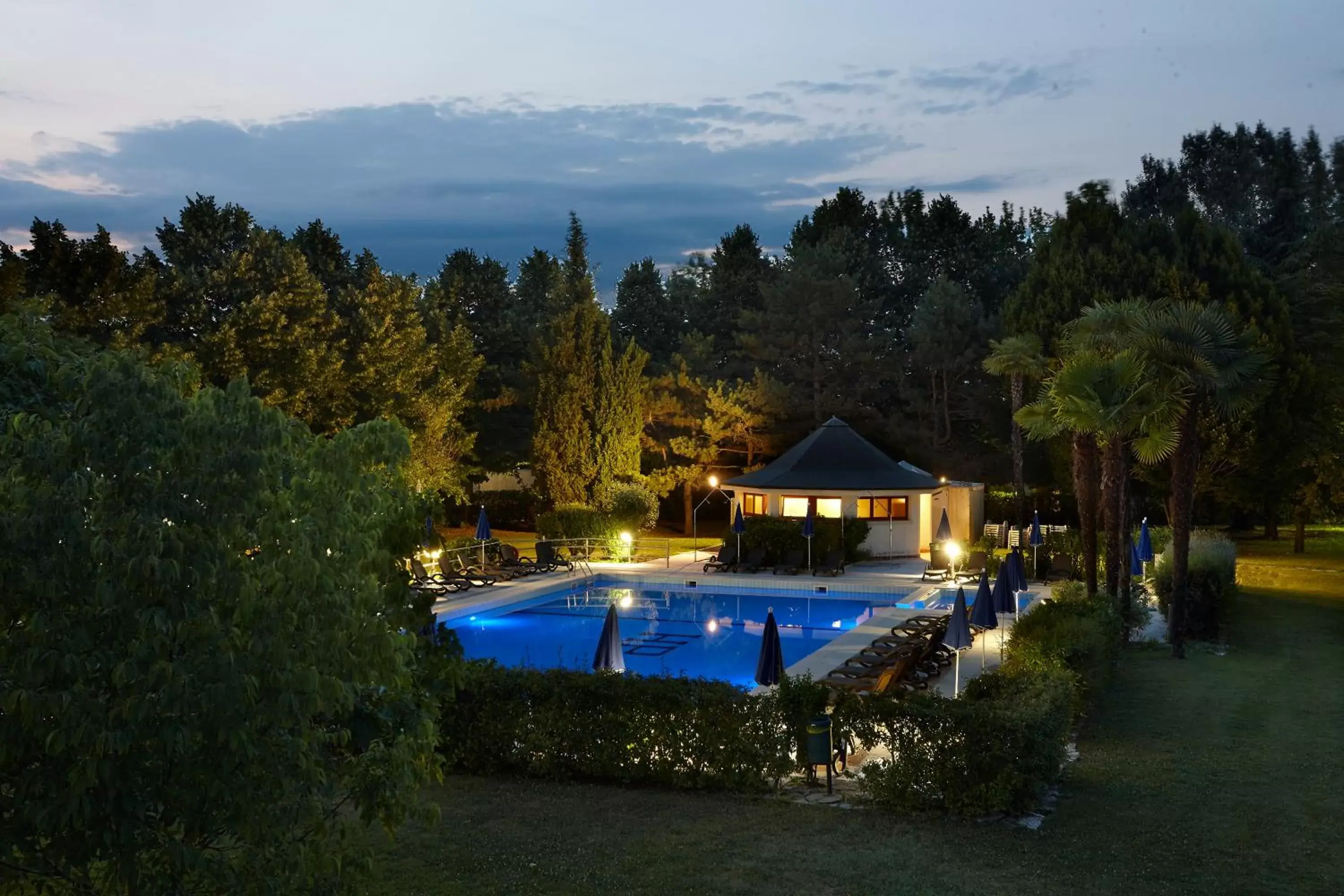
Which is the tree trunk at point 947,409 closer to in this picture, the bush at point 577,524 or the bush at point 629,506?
the bush at point 629,506

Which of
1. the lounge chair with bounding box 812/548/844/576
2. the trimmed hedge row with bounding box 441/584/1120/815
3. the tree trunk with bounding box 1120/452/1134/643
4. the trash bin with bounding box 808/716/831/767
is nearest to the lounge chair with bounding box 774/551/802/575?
the lounge chair with bounding box 812/548/844/576

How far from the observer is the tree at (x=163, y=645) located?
371 cm

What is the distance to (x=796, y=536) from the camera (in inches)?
1116

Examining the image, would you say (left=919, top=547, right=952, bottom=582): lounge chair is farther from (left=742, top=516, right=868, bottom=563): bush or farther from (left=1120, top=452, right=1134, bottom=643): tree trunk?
(left=1120, top=452, right=1134, bottom=643): tree trunk

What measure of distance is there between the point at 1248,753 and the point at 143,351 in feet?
35.2

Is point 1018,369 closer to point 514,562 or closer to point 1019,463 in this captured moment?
point 1019,463

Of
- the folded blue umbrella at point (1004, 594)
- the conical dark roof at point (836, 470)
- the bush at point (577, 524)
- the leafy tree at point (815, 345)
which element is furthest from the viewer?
the leafy tree at point (815, 345)

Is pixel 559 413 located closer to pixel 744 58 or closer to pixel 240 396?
pixel 744 58

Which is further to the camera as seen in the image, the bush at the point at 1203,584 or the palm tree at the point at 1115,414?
the bush at the point at 1203,584

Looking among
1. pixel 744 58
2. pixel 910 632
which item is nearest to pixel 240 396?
pixel 910 632

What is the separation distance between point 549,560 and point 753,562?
519 cm

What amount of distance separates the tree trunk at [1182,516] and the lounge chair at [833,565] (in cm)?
1074

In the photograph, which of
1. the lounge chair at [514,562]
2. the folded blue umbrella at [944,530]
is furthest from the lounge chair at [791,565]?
the lounge chair at [514,562]

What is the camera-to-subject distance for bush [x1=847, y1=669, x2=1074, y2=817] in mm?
9094
